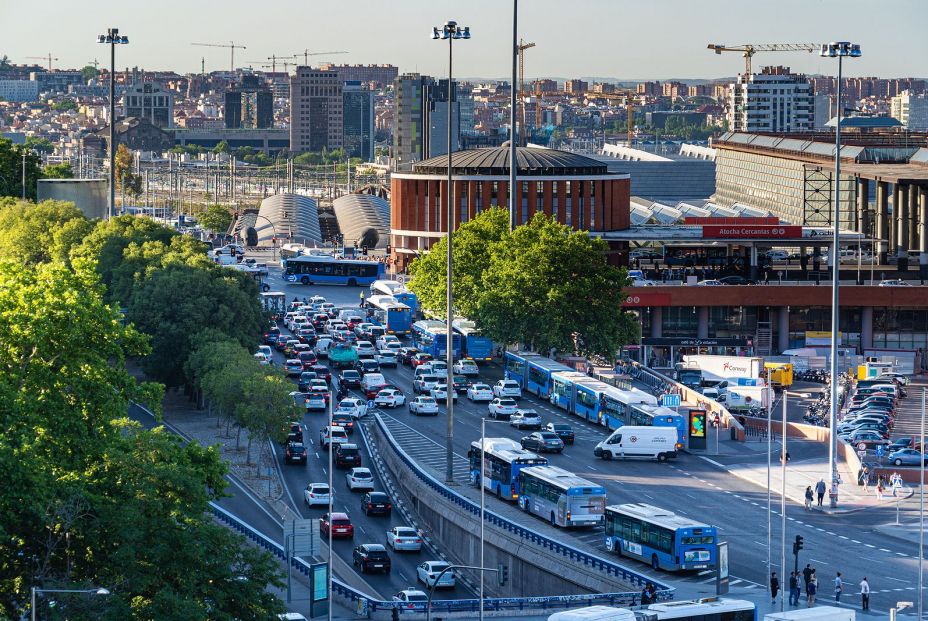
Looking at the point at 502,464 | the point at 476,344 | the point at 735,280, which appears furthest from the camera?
the point at 735,280

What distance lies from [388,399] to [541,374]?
314 inches

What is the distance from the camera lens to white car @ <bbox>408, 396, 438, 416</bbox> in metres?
91.7

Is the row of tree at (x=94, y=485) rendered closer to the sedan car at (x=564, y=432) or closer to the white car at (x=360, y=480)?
the white car at (x=360, y=480)

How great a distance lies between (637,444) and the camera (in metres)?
80.0

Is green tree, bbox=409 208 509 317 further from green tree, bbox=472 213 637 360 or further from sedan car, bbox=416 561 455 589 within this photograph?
sedan car, bbox=416 561 455 589

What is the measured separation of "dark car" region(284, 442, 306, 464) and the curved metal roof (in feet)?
214

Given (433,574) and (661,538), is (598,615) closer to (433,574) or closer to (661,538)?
(661,538)

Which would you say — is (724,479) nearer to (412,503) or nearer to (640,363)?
(412,503)

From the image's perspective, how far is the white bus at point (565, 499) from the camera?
218 feet

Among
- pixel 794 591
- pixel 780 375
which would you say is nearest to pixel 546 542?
pixel 794 591

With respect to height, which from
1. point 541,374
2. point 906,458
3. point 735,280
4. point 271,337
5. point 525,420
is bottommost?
point 906,458

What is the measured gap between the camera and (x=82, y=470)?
50.4 m

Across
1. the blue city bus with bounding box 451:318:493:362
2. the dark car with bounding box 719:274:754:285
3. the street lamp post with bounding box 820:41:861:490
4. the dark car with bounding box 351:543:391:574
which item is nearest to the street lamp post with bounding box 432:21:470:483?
the dark car with bounding box 351:543:391:574

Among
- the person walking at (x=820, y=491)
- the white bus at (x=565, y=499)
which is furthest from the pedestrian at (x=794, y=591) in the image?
the person walking at (x=820, y=491)
